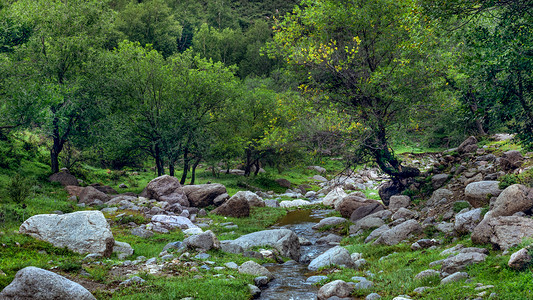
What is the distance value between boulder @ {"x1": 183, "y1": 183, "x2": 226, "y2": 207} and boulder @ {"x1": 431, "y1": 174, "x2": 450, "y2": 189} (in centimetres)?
1578

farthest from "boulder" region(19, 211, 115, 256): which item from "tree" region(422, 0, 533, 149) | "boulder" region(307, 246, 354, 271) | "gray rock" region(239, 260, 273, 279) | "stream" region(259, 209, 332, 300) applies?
"tree" region(422, 0, 533, 149)

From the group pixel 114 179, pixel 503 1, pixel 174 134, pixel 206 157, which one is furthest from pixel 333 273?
pixel 114 179

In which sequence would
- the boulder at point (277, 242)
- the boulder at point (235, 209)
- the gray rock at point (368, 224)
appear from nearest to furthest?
the boulder at point (277, 242), the gray rock at point (368, 224), the boulder at point (235, 209)

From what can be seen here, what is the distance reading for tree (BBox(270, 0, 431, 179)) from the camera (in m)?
21.0

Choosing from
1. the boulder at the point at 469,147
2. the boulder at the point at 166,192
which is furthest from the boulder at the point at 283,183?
the boulder at the point at 469,147

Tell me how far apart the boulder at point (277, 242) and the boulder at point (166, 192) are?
10707mm

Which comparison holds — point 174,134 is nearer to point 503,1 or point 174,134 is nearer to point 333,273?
point 333,273

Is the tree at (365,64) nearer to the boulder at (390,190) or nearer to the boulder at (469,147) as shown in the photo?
the boulder at (390,190)

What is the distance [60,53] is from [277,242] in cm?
2332

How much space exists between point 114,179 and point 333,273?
30304 millimetres

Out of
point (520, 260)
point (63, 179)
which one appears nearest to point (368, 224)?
point (520, 260)

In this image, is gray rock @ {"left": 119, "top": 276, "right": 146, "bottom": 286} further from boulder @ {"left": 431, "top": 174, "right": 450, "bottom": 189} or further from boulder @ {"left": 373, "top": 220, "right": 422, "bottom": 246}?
boulder @ {"left": 431, "top": 174, "right": 450, "bottom": 189}

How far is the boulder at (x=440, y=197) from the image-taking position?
18.8 meters

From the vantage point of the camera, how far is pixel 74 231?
13859 mm
